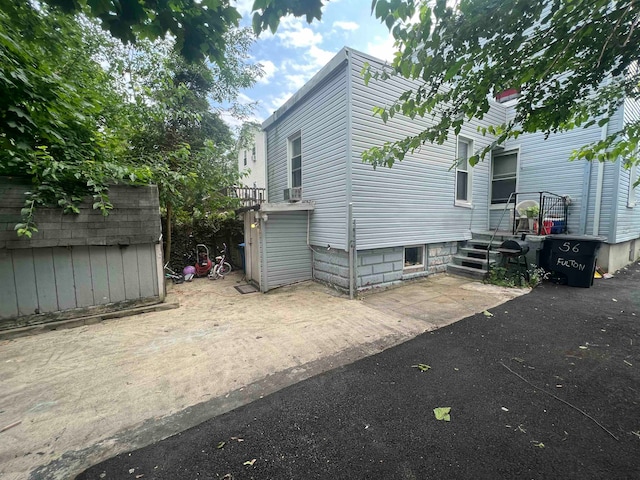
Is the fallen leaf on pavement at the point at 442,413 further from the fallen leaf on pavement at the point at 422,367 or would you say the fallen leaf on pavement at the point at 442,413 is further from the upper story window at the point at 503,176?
the upper story window at the point at 503,176

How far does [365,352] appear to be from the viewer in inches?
131

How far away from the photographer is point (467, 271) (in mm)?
7102

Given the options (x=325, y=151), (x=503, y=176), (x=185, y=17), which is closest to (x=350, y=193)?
(x=325, y=151)

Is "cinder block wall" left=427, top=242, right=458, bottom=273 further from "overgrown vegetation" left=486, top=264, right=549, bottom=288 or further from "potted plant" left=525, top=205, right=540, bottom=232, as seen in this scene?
"potted plant" left=525, top=205, right=540, bottom=232

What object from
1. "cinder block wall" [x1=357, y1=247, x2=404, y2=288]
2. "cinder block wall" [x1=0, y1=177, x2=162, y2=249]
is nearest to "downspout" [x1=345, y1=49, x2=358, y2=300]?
"cinder block wall" [x1=357, y1=247, x2=404, y2=288]

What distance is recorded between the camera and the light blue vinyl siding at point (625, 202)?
6965 millimetres

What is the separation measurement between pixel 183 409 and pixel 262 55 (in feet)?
38.9

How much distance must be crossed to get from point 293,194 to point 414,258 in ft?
12.7

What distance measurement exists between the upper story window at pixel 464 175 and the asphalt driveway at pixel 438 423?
5.28 meters

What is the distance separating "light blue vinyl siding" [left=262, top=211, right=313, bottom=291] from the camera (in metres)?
6.48

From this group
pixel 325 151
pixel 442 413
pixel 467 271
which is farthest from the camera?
pixel 467 271

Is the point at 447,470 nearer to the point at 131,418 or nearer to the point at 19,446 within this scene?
the point at 131,418

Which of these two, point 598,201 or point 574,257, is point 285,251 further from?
point 598,201

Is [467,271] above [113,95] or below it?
below
